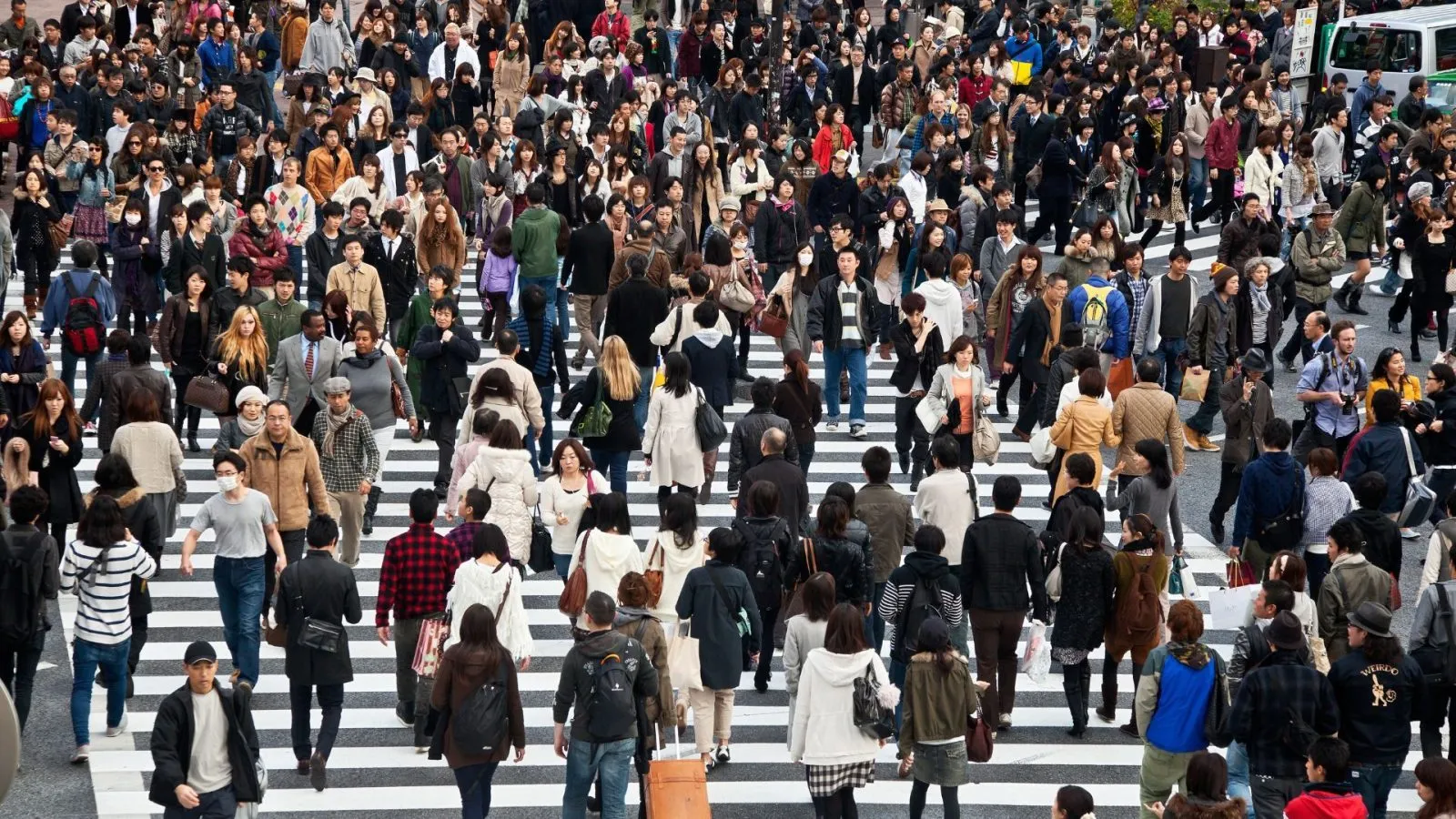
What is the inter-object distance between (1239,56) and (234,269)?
18691 mm

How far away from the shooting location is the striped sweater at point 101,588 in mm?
11219

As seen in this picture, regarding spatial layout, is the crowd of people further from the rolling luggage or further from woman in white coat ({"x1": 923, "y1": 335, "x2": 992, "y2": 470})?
the rolling luggage

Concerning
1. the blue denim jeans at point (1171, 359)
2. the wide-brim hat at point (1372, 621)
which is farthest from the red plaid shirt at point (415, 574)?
the blue denim jeans at point (1171, 359)

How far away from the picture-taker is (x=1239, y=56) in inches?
1193

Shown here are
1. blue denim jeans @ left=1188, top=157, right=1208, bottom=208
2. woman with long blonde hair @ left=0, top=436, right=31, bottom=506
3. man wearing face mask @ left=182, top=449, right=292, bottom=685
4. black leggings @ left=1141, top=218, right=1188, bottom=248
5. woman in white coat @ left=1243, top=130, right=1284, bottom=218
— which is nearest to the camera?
man wearing face mask @ left=182, top=449, right=292, bottom=685

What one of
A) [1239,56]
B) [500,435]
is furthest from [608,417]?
[1239,56]

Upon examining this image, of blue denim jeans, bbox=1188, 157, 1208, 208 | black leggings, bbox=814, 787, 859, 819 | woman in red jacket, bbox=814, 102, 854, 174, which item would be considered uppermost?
woman in red jacket, bbox=814, 102, 854, 174

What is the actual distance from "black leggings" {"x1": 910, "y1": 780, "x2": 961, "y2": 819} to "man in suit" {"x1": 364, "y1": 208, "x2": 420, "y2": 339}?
26.9 ft

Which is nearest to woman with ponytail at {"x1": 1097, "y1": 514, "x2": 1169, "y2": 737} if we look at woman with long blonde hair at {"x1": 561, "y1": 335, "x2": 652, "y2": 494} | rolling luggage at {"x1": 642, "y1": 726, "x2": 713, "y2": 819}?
rolling luggage at {"x1": 642, "y1": 726, "x2": 713, "y2": 819}

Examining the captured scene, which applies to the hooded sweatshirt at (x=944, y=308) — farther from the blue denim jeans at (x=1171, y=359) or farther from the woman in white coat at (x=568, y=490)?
the woman in white coat at (x=568, y=490)

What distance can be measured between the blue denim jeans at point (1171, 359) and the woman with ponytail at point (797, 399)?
12.2 feet

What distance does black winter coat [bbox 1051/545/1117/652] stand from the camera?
11.5 metres

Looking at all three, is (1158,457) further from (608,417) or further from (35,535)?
(35,535)

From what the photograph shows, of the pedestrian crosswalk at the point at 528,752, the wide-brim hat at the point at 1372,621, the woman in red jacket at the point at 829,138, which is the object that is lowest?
the pedestrian crosswalk at the point at 528,752
